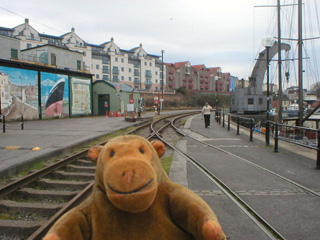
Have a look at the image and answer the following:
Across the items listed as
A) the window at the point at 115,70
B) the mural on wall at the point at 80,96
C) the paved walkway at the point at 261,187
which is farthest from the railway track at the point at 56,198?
the window at the point at 115,70

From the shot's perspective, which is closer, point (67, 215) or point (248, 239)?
point (67, 215)

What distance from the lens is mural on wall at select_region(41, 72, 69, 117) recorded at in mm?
24078

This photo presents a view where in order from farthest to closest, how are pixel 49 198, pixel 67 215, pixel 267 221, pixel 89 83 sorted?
pixel 89 83, pixel 49 198, pixel 267 221, pixel 67 215

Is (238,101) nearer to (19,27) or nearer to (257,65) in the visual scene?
(257,65)

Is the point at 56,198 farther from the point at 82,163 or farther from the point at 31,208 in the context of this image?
the point at 82,163

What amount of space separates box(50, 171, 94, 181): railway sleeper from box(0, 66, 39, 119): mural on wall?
54.3 ft

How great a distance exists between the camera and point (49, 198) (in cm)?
463

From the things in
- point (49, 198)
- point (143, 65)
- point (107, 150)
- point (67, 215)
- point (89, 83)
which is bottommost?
point (49, 198)

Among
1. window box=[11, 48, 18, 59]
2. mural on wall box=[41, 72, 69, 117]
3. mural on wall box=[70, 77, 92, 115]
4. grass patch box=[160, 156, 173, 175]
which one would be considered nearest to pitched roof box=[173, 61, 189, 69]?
mural on wall box=[70, 77, 92, 115]

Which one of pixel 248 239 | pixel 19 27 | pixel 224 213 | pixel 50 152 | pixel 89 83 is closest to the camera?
pixel 248 239

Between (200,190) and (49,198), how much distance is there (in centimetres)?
272

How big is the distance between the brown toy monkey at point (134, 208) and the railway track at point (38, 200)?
170 cm

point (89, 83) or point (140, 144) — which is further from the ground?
point (89, 83)

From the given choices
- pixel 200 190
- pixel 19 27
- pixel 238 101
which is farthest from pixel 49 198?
pixel 19 27
